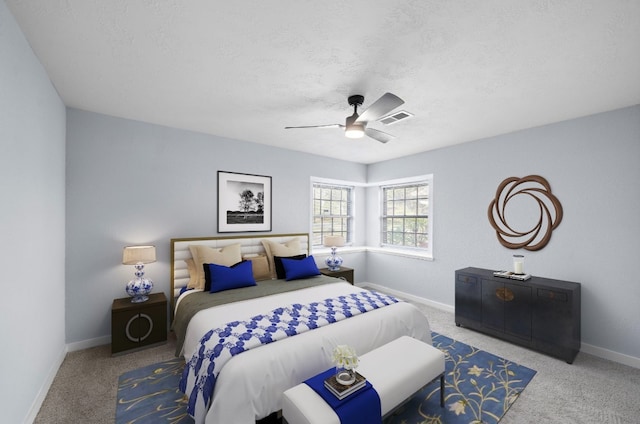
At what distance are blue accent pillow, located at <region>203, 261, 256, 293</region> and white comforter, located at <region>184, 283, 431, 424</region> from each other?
0.51 metres

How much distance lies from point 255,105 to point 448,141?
2993 mm

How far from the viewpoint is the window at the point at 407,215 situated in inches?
197

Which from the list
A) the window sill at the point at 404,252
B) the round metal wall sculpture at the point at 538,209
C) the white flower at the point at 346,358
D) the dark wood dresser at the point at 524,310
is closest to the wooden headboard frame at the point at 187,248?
the window sill at the point at 404,252

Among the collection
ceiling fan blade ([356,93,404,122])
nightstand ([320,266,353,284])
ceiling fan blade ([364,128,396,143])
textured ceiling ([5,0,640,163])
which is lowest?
nightstand ([320,266,353,284])

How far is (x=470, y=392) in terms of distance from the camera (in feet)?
7.85

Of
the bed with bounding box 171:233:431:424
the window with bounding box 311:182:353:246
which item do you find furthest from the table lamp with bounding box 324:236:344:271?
the bed with bounding box 171:233:431:424

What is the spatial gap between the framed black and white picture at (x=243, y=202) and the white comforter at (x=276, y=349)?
5.28 feet

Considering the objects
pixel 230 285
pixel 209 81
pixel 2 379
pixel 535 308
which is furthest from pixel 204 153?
pixel 535 308

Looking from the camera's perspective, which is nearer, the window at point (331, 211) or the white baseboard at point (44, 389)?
the white baseboard at point (44, 389)

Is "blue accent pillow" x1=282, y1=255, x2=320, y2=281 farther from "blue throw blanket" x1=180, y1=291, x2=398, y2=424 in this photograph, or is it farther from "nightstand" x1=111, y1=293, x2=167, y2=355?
"nightstand" x1=111, y1=293, x2=167, y2=355

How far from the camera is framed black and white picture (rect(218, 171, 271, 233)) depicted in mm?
4086

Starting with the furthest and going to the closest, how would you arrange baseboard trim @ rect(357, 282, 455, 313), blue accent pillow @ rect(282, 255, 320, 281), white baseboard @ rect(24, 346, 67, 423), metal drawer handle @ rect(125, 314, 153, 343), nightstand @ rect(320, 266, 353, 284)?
nightstand @ rect(320, 266, 353, 284), baseboard trim @ rect(357, 282, 455, 313), blue accent pillow @ rect(282, 255, 320, 281), metal drawer handle @ rect(125, 314, 153, 343), white baseboard @ rect(24, 346, 67, 423)

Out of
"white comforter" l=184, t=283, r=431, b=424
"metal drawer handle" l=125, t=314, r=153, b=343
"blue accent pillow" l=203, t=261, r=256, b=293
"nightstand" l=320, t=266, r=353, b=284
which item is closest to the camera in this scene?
Result: "white comforter" l=184, t=283, r=431, b=424

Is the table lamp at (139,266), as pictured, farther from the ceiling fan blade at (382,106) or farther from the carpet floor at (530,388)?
the ceiling fan blade at (382,106)
